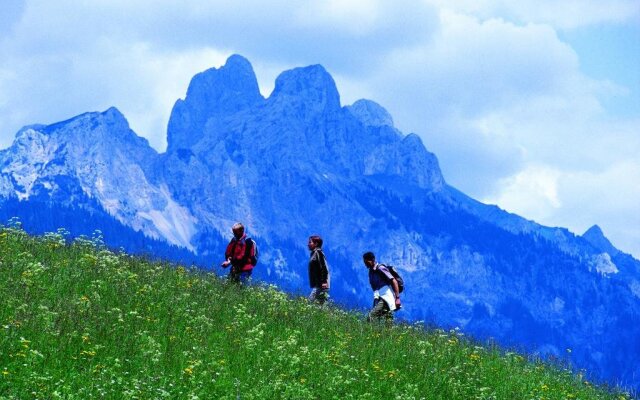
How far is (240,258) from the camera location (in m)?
17.8

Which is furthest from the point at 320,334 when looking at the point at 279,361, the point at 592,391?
the point at 592,391

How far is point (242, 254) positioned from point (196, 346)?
667cm

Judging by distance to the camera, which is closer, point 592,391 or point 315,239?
point 592,391

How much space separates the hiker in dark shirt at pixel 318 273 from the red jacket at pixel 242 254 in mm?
1197

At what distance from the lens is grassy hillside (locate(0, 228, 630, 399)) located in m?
9.45

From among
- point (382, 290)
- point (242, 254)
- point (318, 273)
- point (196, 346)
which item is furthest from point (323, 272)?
point (196, 346)

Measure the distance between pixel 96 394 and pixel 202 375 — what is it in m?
1.47

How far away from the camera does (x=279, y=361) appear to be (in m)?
11.2

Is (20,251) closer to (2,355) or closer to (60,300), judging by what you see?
(60,300)

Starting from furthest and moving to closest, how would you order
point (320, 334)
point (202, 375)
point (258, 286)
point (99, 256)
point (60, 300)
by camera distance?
point (258, 286) → point (99, 256) → point (320, 334) → point (60, 300) → point (202, 375)

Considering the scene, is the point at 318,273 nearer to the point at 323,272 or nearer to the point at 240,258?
the point at 323,272

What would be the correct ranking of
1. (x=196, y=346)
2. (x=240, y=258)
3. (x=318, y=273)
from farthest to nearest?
1. (x=318, y=273)
2. (x=240, y=258)
3. (x=196, y=346)

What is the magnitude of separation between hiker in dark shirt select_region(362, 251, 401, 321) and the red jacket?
232 cm

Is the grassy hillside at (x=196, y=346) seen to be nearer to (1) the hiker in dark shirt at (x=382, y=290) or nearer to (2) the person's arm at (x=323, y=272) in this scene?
(1) the hiker in dark shirt at (x=382, y=290)
